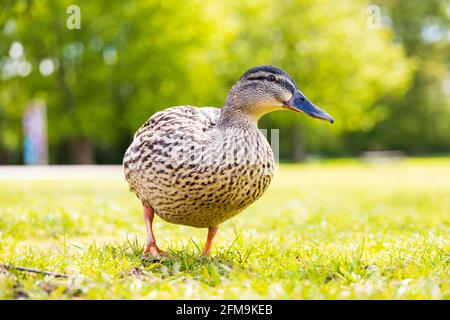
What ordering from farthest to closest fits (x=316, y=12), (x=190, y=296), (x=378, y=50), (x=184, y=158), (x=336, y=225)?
(x=378, y=50) → (x=316, y=12) → (x=336, y=225) → (x=184, y=158) → (x=190, y=296)

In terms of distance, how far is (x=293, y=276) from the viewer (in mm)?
3535

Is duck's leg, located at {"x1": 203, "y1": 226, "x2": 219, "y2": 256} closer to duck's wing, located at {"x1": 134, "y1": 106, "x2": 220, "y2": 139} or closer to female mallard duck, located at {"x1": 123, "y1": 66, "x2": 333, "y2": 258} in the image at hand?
female mallard duck, located at {"x1": 123, "y1": 66, "x2": 333, "y2": 258}

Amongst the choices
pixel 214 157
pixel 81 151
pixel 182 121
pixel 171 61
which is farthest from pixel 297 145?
pixel 214 157

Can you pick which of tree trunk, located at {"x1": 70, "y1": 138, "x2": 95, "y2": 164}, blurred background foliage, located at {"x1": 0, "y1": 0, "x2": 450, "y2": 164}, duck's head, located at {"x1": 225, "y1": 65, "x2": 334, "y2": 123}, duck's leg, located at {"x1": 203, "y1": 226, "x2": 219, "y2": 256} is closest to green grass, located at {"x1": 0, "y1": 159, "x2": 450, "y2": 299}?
duck's leg, located at {"x1": 203, "y1": 226, "x2": 219, "y2": 256}

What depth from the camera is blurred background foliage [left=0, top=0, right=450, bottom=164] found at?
2394cm

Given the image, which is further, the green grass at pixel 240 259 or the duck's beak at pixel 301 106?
the duck's beak at pixel 301 106

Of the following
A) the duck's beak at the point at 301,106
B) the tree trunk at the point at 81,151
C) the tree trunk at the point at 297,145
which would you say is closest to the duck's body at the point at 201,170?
the duck's beak at the point at 301,106

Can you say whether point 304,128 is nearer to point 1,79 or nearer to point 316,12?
point 316,12

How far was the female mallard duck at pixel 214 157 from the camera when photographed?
3865mm

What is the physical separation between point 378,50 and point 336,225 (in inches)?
1027

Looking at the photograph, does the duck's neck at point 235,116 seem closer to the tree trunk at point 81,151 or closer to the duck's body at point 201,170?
the duck's body at point 201,170

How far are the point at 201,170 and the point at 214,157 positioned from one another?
12 cm
